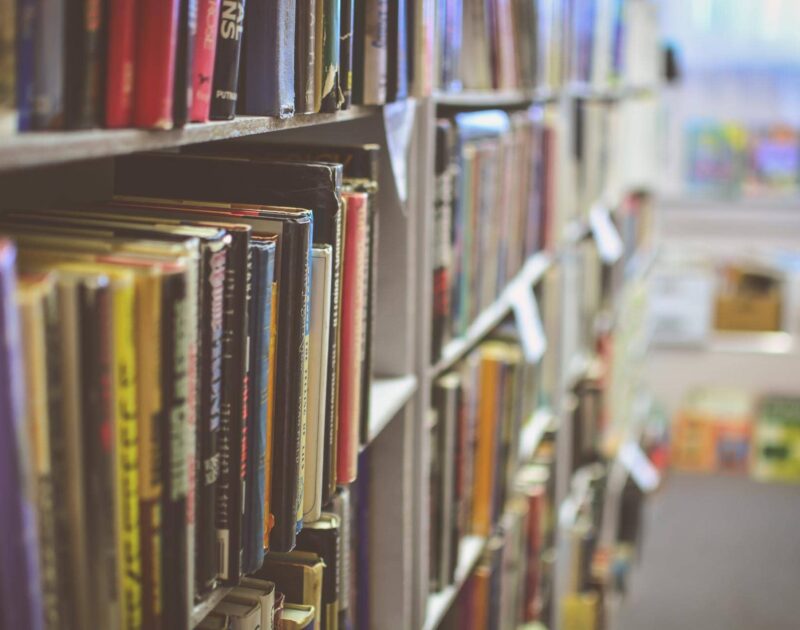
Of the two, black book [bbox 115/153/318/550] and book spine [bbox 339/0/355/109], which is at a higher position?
book spine [bbox 339/0/355/109]

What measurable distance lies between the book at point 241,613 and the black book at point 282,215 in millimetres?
51

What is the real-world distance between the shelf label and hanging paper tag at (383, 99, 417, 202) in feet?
2.28

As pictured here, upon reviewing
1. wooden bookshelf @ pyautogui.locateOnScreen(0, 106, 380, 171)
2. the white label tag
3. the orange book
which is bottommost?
the white label tag

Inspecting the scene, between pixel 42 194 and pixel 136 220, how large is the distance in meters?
Result: 0.23

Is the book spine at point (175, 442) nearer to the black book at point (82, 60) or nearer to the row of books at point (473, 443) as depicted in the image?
the black book at point (82, 60)

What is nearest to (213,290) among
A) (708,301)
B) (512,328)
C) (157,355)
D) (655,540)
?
(157,355)

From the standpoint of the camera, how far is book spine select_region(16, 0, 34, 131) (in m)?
0.58

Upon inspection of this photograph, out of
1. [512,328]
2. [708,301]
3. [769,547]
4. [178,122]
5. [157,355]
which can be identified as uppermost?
[178,122]

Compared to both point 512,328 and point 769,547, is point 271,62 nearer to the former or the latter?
point 512,328

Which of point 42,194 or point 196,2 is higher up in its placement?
point 196,2

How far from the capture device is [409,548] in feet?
4.50

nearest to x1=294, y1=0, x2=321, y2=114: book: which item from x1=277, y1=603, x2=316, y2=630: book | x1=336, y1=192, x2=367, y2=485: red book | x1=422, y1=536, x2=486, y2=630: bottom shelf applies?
x1=336, y1=192, x2=367, y2=485: red book

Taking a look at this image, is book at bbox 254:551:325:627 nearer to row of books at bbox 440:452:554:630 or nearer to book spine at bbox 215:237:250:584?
book spine at bbox 215:237:250:584

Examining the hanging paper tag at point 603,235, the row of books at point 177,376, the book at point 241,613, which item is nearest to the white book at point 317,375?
the row of books at point 177,376
